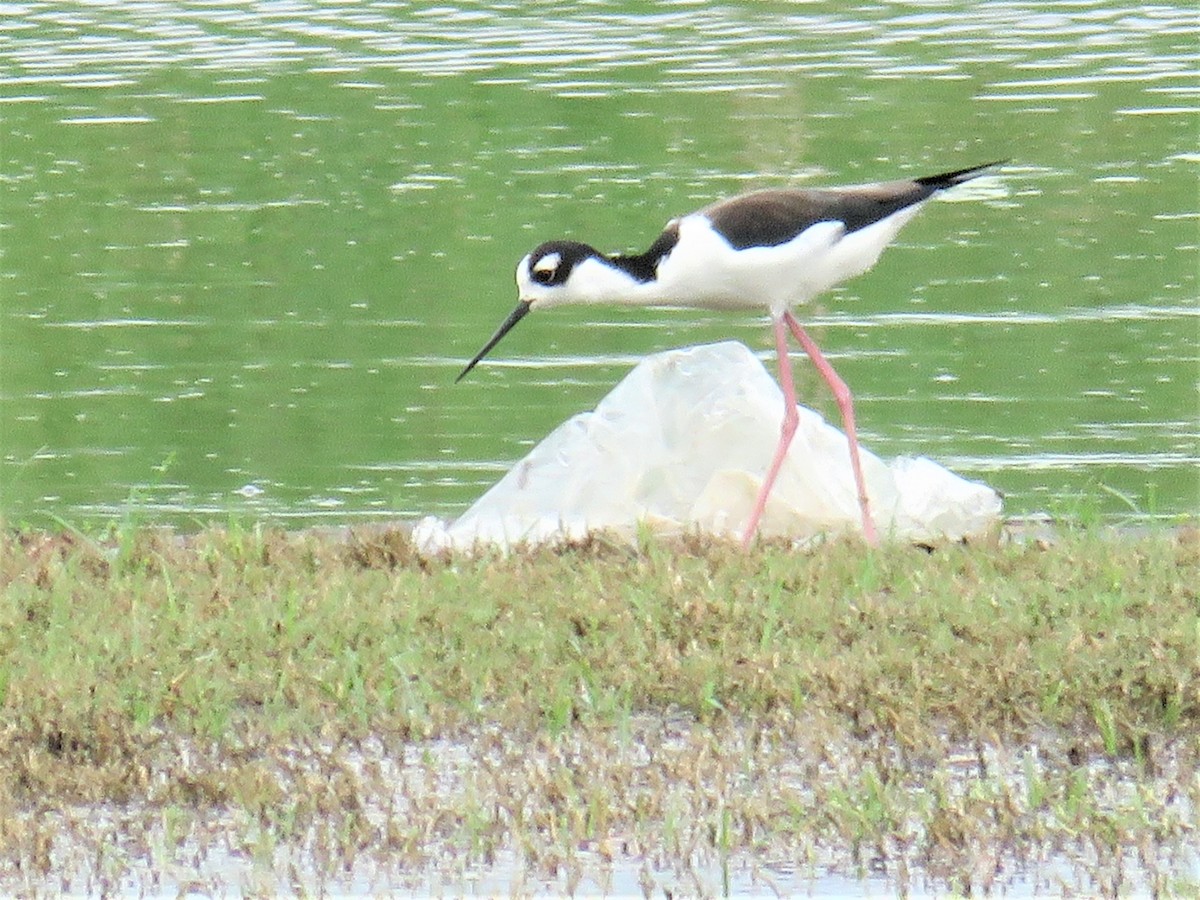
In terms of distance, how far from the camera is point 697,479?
323 inches

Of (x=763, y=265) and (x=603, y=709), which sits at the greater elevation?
(x=763, y=265)

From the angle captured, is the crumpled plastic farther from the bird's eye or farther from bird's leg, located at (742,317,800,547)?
the bird's eye

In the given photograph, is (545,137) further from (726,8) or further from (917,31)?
(726,8)

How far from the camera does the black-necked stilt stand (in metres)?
7.94

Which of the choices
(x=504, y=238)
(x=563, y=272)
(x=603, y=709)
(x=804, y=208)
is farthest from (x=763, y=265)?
(x=504, y=238)

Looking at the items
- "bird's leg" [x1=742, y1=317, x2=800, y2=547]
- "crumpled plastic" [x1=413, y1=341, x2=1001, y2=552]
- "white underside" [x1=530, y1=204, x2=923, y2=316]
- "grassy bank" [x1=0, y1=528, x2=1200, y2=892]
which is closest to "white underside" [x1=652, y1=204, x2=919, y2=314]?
"white underside" [x1=530, y1=204, x2=923, y2=316]

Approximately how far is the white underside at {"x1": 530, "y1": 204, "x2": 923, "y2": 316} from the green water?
3.23 ft

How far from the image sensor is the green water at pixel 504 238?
375 inches

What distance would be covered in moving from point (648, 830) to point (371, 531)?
9.28ft

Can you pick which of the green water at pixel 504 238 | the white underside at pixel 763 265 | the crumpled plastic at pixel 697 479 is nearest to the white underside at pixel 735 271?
the white underside at pixel 763 265

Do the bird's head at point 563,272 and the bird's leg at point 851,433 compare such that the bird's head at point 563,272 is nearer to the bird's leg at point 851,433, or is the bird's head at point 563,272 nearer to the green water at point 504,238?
the bird's leg at point 851,433

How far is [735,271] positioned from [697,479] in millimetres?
Answer: 680

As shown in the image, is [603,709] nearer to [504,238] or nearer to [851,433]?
[851,433]

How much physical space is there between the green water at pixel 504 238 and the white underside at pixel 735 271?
0.98 metres
